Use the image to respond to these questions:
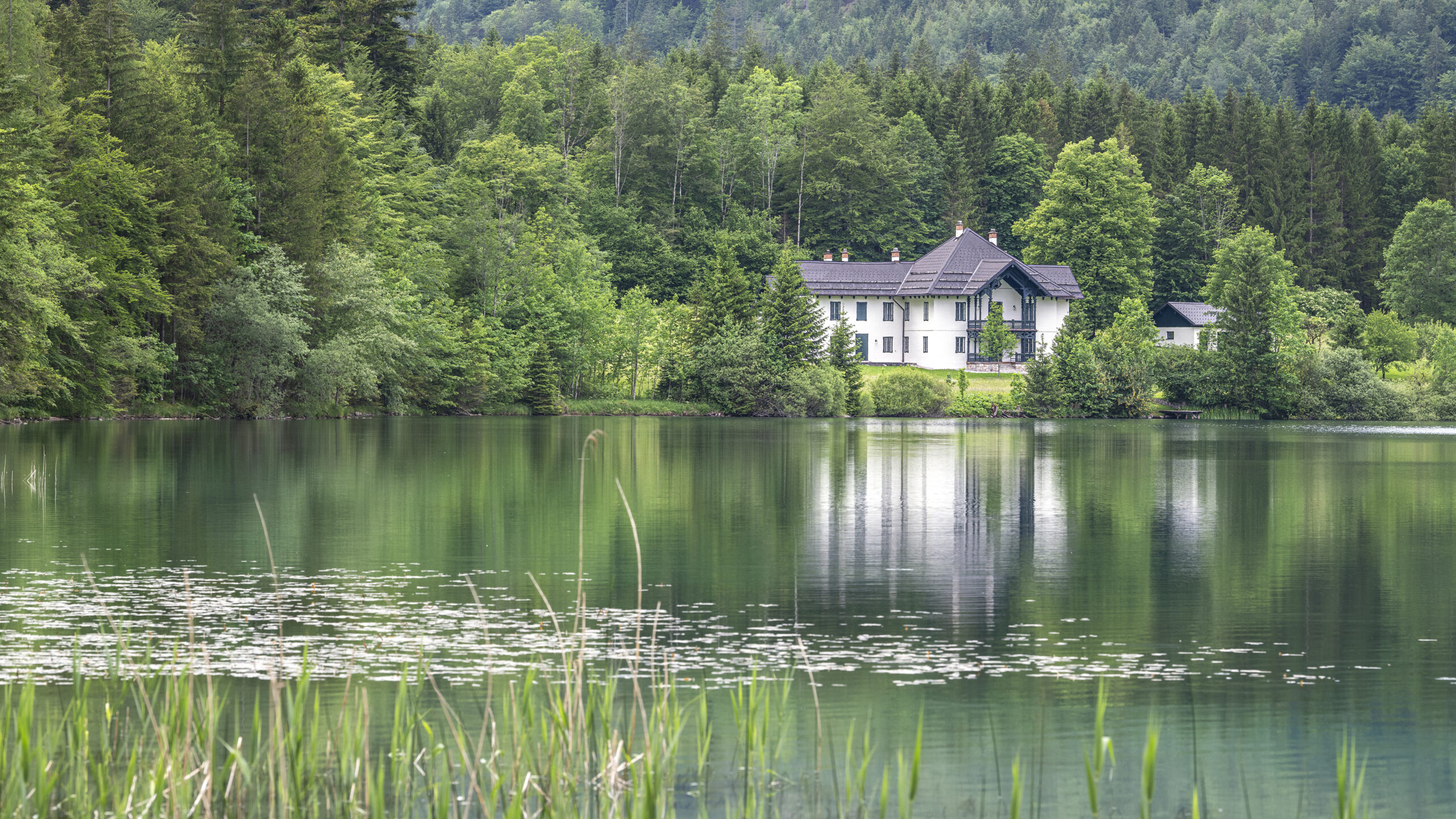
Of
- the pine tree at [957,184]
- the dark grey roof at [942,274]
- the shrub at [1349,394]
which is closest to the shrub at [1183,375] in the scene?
the shrub at [1349,394]

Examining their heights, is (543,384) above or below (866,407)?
above

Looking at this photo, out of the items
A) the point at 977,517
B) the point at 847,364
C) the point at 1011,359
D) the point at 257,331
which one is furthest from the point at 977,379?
the point at 977,517

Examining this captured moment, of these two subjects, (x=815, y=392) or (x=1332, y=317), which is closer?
(x=815, y=392)

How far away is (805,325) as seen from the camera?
299 feet


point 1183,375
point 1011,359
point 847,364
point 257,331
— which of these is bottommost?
point 1183,375

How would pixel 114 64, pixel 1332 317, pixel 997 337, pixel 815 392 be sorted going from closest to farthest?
pixel 114 64, pixel 815 392, pixel 997 337, pixel 1332 317

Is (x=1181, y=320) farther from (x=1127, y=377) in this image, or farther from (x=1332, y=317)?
(x=1127, y=377)

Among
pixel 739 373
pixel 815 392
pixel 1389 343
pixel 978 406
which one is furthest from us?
pixel 1389 343

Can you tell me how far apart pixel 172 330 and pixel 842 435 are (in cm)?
2939

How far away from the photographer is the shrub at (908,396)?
302ft

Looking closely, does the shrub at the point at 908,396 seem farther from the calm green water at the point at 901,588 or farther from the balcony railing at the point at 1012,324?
the calm green water at the point at 901,588

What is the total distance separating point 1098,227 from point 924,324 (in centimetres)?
1775

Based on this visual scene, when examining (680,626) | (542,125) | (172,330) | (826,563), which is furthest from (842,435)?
(542,125)

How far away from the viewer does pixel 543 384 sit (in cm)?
8750
